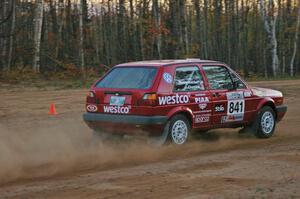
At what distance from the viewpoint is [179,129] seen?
9844mm

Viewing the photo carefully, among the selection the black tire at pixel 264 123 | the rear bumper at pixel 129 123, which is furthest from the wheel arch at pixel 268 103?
the rear bumper at pixel 129 123

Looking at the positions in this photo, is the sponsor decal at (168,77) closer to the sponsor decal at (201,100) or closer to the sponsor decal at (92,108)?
the sponsor decal at (201,100)

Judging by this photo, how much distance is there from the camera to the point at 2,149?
919 centimetres

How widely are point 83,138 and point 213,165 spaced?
12.2 ft

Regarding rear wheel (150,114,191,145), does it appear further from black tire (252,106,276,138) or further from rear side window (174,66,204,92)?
black tire (252,106,276,138)

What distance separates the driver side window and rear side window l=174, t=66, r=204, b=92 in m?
0.25

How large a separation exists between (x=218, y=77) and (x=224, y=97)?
0.41 metres

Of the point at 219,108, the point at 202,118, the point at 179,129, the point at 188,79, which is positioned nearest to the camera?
the point at 179,129

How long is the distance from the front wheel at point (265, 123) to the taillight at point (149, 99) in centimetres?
281

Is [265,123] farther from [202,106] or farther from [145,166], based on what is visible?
[145,166]

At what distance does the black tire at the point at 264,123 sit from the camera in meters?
11.3

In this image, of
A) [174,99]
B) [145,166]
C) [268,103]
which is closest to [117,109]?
[174,99]

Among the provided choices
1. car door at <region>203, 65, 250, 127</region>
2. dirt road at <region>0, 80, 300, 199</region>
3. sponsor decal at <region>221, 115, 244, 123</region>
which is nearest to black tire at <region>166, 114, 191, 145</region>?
dirt road at <region>0, 80, 300, 199</region>

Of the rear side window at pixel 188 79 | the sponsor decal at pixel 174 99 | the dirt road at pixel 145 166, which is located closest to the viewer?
the dirt road at pixel 145 166
